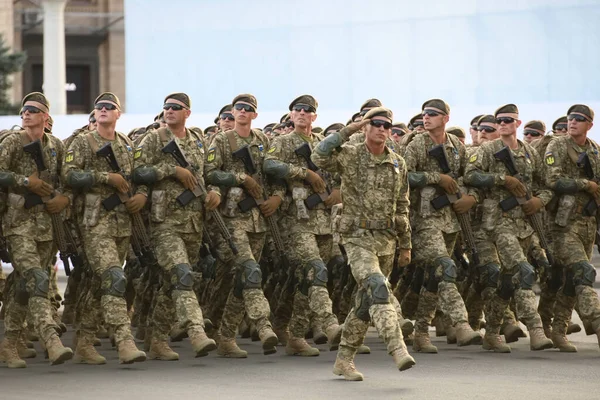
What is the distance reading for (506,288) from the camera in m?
12.0

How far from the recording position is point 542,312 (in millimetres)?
12648

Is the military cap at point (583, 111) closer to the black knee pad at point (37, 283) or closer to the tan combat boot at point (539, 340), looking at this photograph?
the tan combat boot at point (539, 340)

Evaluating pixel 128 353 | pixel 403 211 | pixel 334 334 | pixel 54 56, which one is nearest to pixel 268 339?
pixel 334 334

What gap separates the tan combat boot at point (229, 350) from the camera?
11516 mm

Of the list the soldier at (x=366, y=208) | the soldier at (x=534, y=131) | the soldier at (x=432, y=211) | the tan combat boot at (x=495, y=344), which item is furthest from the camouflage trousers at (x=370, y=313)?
the soldier at (x=534, y=131)

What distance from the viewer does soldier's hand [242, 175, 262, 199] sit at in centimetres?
1186

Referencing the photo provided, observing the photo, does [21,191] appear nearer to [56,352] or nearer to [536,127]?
[56,352]

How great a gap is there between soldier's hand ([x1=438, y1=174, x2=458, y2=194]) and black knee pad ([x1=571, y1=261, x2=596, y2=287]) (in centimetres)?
126

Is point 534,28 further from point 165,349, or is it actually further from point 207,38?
point 165,349

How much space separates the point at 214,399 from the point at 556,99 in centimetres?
1771

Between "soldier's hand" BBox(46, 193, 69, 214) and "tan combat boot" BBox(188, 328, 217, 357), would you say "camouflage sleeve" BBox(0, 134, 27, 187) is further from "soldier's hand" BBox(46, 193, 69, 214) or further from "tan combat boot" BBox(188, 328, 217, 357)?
"tan combat boot" BBox(188, 328, 217, 357)

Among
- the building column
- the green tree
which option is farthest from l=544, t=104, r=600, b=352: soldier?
the building column

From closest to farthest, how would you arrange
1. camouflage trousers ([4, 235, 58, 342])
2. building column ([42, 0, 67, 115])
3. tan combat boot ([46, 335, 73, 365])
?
tan combat boot ([46, 335, 73, 365]) < camouflage trousers ([4, 235, 58, 342]) < building column ([42, 0, 67, 115])

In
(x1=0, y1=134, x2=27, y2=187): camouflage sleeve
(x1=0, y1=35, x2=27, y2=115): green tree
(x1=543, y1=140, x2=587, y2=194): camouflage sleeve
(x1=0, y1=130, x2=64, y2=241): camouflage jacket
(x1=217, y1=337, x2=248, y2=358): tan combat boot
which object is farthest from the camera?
(x1=0, y1=35, x2=27, y2=115): green tree
